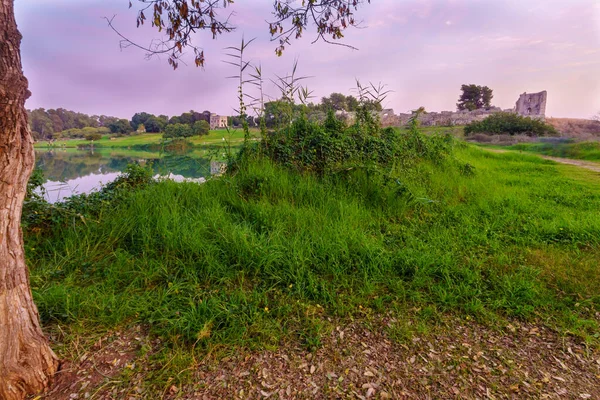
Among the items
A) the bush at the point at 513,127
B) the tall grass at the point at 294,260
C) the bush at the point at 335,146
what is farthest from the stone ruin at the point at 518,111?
the tall grass at the point at 294,260

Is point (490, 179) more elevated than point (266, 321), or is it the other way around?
point (490, 179)

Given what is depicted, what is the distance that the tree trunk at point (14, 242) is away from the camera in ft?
4.66

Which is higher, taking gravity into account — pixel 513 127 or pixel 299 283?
pixel 513 127

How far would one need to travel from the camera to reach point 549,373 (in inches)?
72.0

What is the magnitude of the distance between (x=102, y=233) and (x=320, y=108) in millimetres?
4473

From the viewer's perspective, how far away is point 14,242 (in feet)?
5.10

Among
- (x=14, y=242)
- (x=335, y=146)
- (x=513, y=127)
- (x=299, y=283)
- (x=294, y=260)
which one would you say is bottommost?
(x=299, y=283)

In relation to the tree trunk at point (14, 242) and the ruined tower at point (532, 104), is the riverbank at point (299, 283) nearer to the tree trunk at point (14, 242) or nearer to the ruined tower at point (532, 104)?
the tree trunk at point (14, 242)

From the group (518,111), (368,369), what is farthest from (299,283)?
(518,111)

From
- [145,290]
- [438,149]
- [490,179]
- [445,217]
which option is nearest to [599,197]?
[490,179]

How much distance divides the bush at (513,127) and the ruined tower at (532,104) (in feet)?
56.0

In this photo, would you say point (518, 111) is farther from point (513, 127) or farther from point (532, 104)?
point (513, 127)

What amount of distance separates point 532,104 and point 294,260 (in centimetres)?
5376

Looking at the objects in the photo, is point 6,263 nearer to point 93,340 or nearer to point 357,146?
point 93,340
